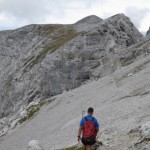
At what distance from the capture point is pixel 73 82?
83812mm

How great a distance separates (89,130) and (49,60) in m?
69.3

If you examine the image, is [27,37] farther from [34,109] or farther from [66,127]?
[66,127]

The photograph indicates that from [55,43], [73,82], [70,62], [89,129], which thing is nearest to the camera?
[89,129]

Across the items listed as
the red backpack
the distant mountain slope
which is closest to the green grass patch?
the distant mountain slope

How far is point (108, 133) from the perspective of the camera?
29.5 metres

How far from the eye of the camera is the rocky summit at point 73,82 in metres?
36.0

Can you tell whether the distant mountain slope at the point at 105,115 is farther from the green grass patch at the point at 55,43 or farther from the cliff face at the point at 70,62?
the green grass patch at the point at 55,43

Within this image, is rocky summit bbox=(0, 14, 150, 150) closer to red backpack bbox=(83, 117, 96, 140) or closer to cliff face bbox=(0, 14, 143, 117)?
cliff face bbox=(0, 14, 143, 117)

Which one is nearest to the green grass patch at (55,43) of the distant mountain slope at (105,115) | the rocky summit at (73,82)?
the rocky summit at (73,82)

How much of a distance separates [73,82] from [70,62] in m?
5.29

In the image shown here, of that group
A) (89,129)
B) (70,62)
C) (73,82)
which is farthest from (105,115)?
(70,62)

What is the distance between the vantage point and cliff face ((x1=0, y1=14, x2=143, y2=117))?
271ft

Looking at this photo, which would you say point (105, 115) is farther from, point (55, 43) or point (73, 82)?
point (55, 43)

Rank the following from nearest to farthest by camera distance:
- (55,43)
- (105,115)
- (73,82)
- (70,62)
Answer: (105,115) < (73,82) < (70,62) < (55,43)
